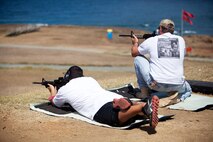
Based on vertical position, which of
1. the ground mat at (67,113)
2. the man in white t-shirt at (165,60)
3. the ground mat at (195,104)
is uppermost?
the man in white t-shirt at (165,60)

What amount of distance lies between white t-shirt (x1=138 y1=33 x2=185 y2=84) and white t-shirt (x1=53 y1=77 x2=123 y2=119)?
2.99 ft

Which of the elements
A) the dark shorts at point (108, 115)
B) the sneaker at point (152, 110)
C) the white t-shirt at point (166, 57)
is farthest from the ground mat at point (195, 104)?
the sneaker at point (152, 110)

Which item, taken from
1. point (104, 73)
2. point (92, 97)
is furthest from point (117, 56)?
point (92, 97)

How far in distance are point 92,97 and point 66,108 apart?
0.90 meters

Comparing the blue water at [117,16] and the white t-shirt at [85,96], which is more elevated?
the blue water at [117,16]

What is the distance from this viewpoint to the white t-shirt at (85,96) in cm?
628

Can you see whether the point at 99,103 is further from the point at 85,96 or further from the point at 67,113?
the point at 67,113

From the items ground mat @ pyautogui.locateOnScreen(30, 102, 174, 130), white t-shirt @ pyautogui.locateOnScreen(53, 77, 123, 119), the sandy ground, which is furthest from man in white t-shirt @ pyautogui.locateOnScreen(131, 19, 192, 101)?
white t-shirt @ pyautogui.locateOnScreen(53, 77, 123, 119)

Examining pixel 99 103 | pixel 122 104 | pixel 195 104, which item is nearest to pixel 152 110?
pixel 122 104

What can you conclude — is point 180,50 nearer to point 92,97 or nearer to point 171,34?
point 171,34

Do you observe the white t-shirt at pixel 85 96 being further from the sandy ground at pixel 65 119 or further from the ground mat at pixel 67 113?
the sandy ground at pixel 65 119

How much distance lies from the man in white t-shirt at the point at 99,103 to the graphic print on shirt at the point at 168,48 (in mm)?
1122

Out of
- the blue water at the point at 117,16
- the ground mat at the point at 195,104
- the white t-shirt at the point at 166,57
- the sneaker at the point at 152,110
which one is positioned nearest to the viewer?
the sneaker at the point at 152,110

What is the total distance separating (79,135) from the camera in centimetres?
589
